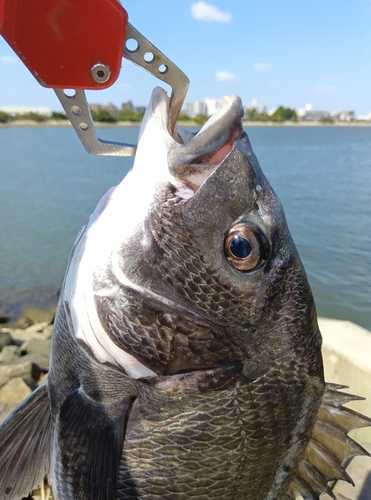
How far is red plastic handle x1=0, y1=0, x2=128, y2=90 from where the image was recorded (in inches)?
48.8

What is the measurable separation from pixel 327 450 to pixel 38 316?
7.65 m

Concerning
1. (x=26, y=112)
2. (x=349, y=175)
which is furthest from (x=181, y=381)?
(x=26, y=112)

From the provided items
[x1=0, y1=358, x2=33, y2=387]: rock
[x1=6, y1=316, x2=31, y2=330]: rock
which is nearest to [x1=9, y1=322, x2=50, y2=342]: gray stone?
[x1=6, y1=316, x2=31, y2=330]: rock

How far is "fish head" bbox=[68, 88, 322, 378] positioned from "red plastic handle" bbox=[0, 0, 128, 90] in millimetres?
255

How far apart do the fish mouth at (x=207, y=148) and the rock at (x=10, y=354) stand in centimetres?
586

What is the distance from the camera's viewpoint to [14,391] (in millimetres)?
4777

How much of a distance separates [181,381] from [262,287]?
421 mm

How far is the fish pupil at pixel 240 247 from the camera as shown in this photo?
1.38 metres

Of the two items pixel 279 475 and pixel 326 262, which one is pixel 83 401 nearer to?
pixel 279 475

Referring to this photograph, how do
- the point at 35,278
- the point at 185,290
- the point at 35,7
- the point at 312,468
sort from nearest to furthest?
the point at 35,7 < the point at 185,290 < the point at 312,468 < the point at 35,278

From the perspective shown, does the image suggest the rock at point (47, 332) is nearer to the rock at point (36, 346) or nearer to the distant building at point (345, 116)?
the rock at point (36, 346)

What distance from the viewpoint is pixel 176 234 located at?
4.66 ft

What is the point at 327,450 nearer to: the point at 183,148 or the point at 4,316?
the point at 183,148

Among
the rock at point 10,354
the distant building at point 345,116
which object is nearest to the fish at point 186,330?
the rock at point 10,354
